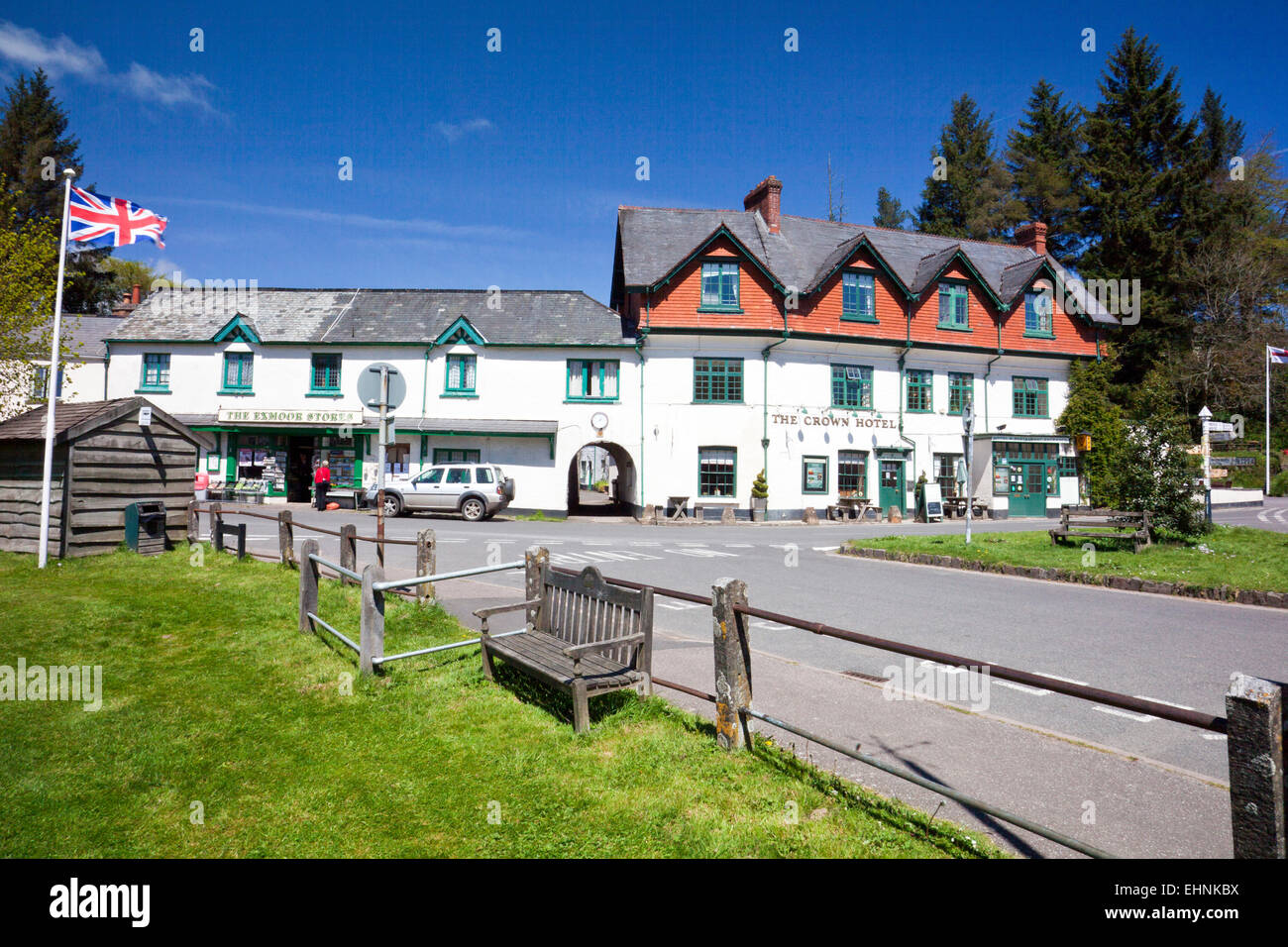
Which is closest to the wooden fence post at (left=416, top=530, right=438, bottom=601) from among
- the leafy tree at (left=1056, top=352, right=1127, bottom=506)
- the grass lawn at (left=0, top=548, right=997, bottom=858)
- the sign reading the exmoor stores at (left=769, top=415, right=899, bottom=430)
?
the grass lawn at (left=0, top=548, right=997, bottom=858)

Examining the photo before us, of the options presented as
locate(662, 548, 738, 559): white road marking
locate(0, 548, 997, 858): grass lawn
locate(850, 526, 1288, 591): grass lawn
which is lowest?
locate(0, 548, 997, 858): grass lawn

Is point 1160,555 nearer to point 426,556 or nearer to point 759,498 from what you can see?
point 426,556

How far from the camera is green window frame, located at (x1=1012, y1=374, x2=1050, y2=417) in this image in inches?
1308

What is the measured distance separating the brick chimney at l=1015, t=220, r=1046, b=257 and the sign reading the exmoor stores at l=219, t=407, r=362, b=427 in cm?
3480

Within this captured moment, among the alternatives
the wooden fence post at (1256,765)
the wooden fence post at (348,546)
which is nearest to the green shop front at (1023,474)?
the wooden fence post at (348,546)

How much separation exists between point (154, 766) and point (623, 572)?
9048 millimetres

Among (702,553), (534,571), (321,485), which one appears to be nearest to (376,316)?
(321,485)

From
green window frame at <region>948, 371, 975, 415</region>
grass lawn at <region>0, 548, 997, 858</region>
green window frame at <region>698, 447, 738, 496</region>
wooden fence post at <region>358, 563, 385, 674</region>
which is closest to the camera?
grass lawn at <region>0, 548, 997, 858</region>

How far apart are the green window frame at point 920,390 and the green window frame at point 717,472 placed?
8.79 meters

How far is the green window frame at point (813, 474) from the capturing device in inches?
1159

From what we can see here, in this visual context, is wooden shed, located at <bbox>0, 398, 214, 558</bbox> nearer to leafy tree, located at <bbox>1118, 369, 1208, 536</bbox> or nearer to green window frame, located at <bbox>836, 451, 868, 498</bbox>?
leafy tree, located at <bbox>1118, 369, 1208, 536</bbox>

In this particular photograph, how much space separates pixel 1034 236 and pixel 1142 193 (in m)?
9.05

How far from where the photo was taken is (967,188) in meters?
51.5
